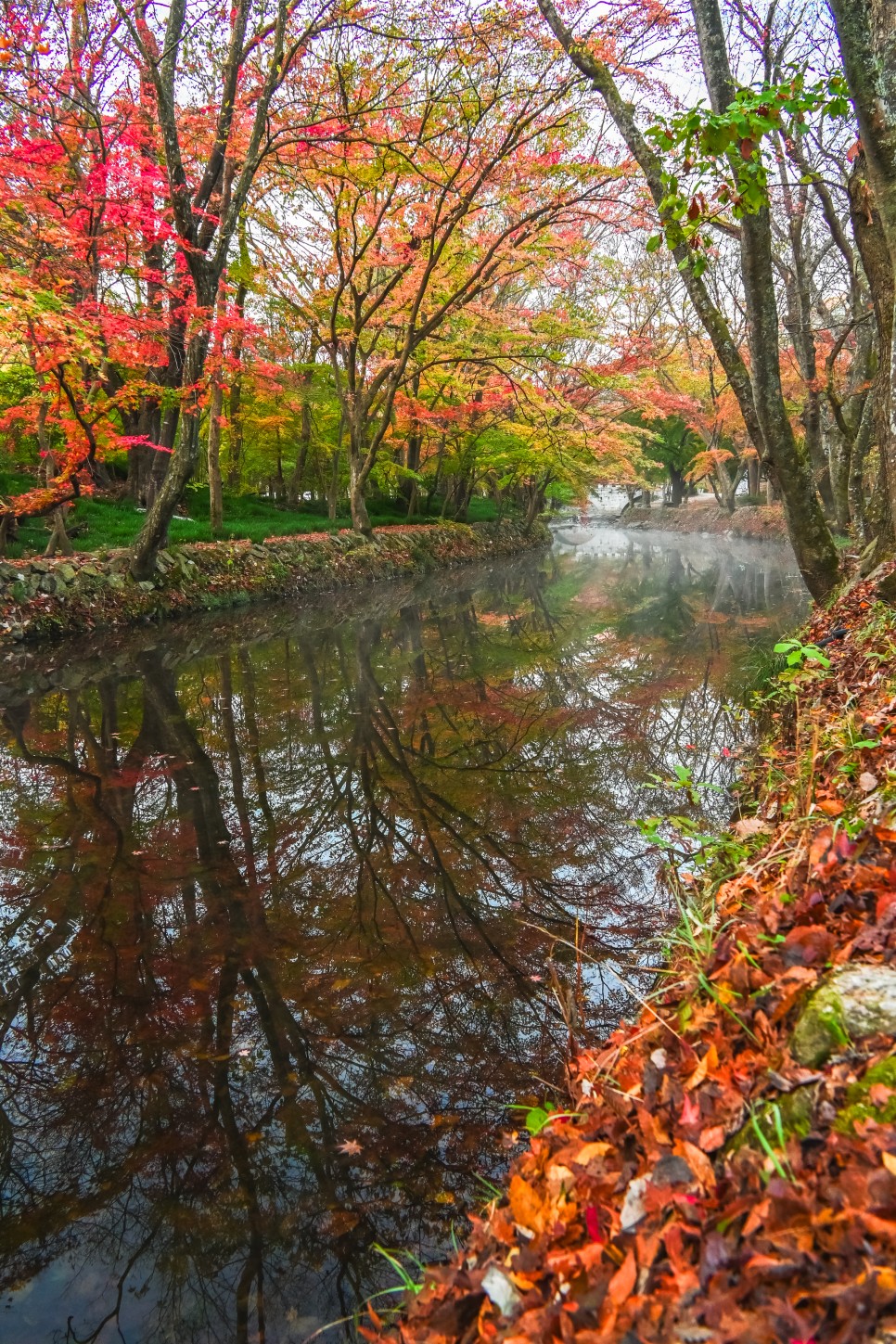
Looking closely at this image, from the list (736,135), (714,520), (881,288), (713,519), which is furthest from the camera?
(713,519)

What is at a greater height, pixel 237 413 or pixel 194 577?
pixel 237 413

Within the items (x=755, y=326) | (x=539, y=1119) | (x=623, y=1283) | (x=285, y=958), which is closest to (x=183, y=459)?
(x=755, y=326)

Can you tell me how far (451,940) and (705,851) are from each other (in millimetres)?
1388

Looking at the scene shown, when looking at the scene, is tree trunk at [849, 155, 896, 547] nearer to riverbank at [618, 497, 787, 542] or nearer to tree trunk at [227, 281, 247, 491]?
tree trunk at [227, 281, 247, 491]

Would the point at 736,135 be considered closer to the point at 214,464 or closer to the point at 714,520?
the point at 214,464

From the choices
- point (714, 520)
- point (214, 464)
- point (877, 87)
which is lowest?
point (714, 520)

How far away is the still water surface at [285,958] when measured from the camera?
80.7 inches

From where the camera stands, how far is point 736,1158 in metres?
1.35

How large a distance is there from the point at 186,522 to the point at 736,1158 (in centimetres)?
1570

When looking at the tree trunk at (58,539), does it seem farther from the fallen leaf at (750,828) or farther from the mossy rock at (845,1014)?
the mossy rock at (845,1014)

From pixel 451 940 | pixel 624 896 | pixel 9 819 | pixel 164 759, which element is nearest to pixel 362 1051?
pixel 451 940

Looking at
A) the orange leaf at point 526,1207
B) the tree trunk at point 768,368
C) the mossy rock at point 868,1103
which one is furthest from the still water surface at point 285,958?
the tree trunk at point 768,368

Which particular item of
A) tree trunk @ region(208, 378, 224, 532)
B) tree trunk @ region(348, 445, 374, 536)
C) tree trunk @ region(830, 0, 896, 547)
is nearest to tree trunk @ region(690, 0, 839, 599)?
tree trunk @ region(830, 0, 896, 547)

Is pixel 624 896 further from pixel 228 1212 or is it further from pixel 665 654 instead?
pixel 665 654
